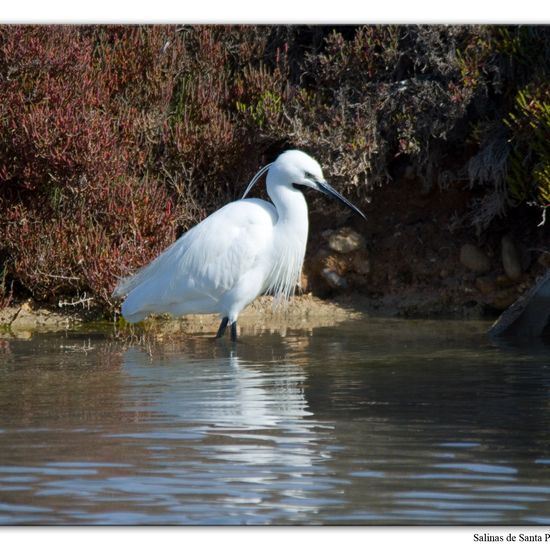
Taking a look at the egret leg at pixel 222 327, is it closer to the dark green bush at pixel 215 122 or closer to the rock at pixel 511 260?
the dark green bush at pixel 215 122

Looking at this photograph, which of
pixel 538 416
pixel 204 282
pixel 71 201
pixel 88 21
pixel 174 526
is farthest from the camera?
pixel 71 201

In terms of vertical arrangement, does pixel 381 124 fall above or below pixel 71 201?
above

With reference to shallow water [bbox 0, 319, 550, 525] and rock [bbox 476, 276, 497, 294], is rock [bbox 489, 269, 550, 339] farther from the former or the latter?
rock [bbox 476, 276, 497, 294]

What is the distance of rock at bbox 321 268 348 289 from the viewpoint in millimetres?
7926

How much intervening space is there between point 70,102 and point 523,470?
4.60 meters

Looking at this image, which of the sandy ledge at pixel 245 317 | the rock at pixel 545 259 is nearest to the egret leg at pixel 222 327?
the sandy ledge at pixel 245 317

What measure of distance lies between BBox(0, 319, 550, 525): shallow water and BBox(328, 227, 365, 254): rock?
1591 millimetres

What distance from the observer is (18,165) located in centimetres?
739

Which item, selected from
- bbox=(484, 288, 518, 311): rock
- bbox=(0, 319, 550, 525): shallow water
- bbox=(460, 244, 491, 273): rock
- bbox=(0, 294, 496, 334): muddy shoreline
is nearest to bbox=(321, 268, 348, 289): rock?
bbox=(0, 294, 496, 334): muddy shoreline

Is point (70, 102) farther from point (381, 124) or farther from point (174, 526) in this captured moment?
point (174, 526)

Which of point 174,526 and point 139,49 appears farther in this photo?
point 139,49

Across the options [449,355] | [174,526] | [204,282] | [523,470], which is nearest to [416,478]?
[523,470]

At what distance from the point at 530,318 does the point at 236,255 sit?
68.0 inches

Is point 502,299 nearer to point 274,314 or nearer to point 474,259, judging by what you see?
point 474,259
